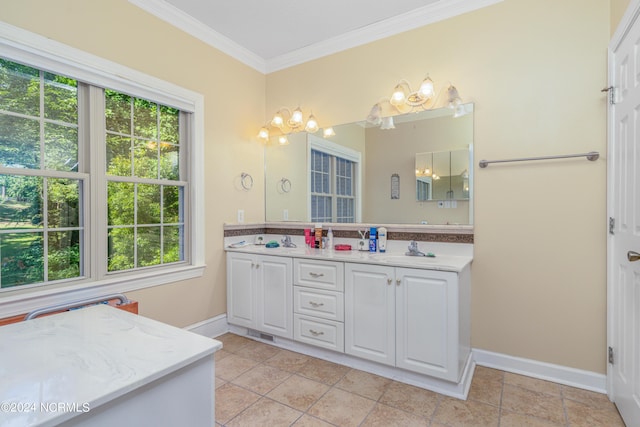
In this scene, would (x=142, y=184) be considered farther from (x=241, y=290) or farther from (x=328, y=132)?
(x=328, y=132)

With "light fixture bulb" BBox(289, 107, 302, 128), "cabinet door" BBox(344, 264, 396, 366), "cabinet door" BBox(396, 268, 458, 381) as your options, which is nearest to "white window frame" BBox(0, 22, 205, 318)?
"light fixture bulb" BBox(289, 107, 302, 128)


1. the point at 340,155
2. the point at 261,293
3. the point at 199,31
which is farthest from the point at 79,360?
the point at 199,31

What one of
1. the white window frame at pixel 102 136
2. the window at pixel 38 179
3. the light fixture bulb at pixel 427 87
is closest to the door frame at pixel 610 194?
the light fixture bulb at pixel 427 87

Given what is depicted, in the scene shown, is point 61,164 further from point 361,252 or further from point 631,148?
point 631,148

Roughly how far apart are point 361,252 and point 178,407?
6.55 feet

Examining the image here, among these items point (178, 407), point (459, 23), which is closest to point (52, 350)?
point (178, 407)

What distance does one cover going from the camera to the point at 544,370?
86.9 inches

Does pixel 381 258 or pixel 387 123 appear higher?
pixel 387 123

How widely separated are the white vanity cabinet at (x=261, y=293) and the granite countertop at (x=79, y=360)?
1.53 meters

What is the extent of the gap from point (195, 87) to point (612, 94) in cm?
296

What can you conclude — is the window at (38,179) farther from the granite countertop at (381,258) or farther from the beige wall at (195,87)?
the granite countertop at (381,258)

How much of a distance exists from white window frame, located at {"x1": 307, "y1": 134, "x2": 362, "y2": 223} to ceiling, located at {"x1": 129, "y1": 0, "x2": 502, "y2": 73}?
83 centimetres

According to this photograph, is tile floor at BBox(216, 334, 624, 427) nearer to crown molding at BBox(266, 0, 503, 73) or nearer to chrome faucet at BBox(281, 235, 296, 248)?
chrome faucet at BBox(281, 235, 296, 248)

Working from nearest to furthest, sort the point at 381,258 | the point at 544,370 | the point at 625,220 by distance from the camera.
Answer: the point at 625,220 → the point at 544,370 → the point at 381,258
